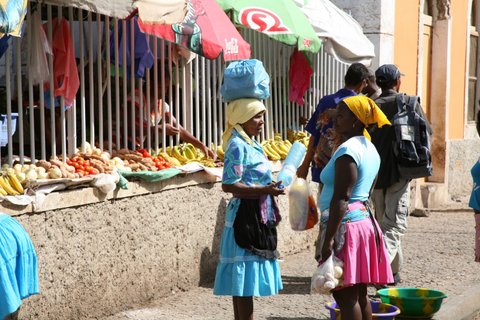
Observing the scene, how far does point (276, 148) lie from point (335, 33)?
4.72 ft

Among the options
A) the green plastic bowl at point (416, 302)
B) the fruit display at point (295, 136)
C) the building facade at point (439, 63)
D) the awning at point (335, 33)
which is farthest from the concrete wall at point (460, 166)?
the green plastic bowl at point (416, 302)

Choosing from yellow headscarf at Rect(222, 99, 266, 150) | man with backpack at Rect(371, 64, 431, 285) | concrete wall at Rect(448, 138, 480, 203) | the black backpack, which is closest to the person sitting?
man with backpack at Rect(371, 64, 431, 285)

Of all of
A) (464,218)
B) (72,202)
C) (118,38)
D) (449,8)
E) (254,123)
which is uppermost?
(449,8)

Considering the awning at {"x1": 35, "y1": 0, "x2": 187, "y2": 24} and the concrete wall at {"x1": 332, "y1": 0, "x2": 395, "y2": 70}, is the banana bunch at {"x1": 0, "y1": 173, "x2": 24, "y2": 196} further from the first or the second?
the concrete wall at {"x1": 332, "y1": 0, "x2": 395, "y2": 70}

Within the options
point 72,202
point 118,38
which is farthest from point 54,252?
point 118,38

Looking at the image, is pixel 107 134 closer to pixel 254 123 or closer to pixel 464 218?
pixel 254 123

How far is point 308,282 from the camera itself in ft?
26.7

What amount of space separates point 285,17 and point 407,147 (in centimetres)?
Answer: 192

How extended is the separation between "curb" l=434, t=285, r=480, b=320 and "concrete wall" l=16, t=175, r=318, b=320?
215 cm

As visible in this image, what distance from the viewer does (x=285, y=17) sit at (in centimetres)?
861

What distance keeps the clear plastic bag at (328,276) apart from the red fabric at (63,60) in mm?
2527

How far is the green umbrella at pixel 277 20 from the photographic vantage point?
318 inches

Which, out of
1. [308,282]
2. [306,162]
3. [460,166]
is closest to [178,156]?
[306,162]

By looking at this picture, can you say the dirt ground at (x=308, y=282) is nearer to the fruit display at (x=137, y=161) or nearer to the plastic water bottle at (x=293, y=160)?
the fruit display at (x=137, y=161)
